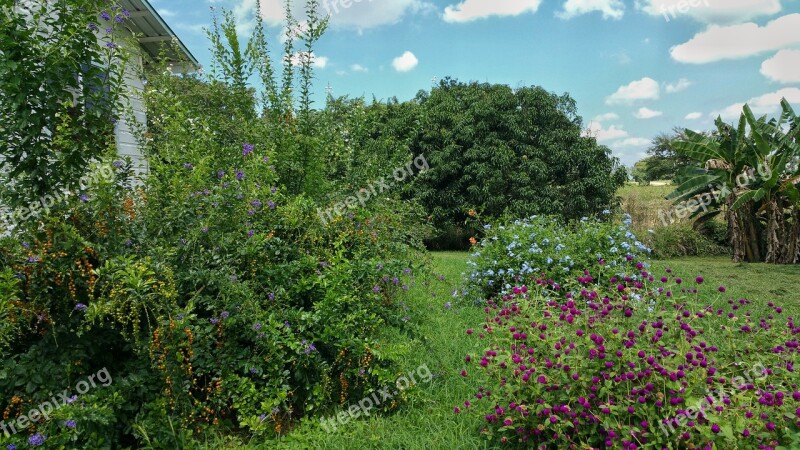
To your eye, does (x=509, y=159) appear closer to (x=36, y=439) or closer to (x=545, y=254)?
(x=545, y=254)

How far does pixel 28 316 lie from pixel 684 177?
15.1 m

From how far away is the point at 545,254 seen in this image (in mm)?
6891

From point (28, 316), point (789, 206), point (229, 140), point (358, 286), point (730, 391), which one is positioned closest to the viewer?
point (730, 391)

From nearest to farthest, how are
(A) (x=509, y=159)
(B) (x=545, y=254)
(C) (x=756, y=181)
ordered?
1. (B) (x=545, y=254)
2. (C) (x=756, y=181)
3. (A) (x=509, y=159)

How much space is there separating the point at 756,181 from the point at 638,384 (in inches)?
490

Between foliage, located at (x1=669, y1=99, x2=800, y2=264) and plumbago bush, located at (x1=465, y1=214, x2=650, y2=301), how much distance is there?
6781 millimetres

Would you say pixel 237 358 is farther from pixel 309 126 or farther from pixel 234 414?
pixel 309 126

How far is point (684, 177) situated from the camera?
14.1 metres

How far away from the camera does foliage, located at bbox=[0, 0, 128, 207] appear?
360cm

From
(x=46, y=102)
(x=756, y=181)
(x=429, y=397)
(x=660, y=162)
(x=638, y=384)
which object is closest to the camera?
(x=638, y=384)

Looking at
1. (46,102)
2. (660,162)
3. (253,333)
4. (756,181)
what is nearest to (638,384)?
(253,333)

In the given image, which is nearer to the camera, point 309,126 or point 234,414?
point 234,414

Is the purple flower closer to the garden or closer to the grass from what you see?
the garden

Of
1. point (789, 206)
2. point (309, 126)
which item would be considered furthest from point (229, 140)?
point (789, 206)
